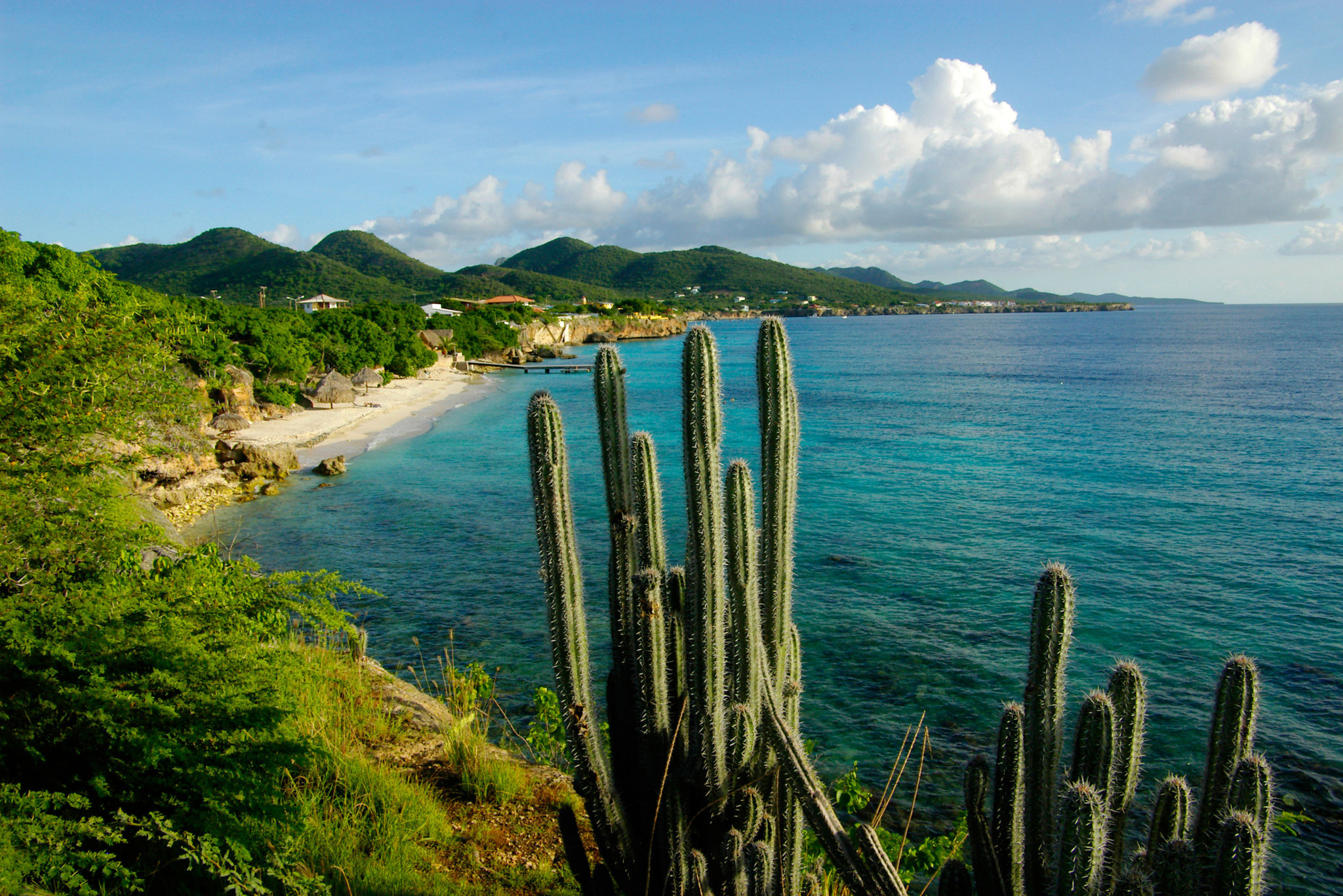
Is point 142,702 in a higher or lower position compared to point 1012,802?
higher

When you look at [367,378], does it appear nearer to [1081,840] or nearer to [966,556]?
[966,556]

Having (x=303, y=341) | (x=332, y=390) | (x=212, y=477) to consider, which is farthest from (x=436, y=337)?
(x=212, y=477)

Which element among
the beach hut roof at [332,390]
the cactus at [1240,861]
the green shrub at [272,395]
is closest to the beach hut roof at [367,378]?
the beach hut roof at [332,390]

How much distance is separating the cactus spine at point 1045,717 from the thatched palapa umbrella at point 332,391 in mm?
49068

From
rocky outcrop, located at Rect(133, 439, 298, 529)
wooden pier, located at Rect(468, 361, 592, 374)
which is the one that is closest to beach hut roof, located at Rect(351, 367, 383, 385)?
wooden pier, located at Rect(468, 361, 592, 374)

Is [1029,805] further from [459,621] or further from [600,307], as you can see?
[600,307]

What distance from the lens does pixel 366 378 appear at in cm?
5503

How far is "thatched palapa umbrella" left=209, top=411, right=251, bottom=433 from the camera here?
116 ft

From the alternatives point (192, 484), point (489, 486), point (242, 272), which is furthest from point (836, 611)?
point (242, 272)

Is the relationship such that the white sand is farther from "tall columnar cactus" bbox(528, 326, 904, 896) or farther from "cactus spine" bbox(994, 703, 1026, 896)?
"cactus spine" bbox(994, 703, 1026, 896)

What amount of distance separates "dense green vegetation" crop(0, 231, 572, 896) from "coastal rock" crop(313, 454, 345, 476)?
2429 centimetres

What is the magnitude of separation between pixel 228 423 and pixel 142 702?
1385 inches

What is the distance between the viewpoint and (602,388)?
5.49m

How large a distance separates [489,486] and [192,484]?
10.0 meters
